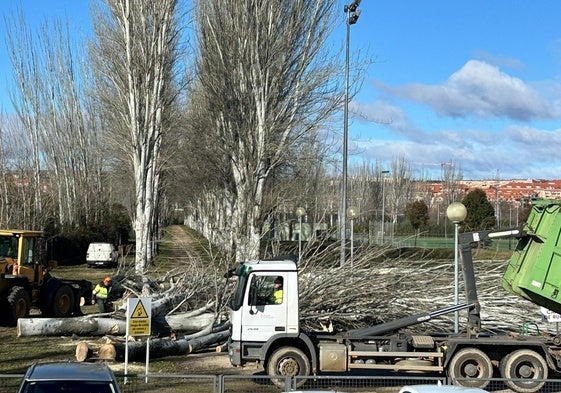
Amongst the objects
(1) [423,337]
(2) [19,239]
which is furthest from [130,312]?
(2) [19,239]

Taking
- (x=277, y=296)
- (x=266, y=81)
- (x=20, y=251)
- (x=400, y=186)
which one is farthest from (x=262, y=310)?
(x=400, y=186)

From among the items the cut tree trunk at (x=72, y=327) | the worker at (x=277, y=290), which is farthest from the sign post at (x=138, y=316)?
the cut tree trunk at (x=72, y=327)

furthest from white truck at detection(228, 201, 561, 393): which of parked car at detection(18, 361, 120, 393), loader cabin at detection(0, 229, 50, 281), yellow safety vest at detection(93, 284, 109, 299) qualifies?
loader cabin at detection(0, 229, 50, 281)

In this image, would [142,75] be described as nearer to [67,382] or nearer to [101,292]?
[101,292]

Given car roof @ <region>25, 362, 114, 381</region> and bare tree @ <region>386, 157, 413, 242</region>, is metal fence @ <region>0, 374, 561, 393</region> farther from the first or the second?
bare tree @ <region>386, 157, 413, 242</region>

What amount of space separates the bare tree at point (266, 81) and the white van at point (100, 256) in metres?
14.2

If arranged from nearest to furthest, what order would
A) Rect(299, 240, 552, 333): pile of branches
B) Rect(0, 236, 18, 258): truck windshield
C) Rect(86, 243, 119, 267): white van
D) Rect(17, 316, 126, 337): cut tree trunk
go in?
Rect(299, 240, 552, 333): pile of branches
Rect(17, 316, 126, 337): cut tree trunk
Rect(0, 236, 18, 258): truck windshield
Rect(86, 243, 119, 267): white van

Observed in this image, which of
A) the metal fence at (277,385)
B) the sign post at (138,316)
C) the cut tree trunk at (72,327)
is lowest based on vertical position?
the metal fence at (277,385)

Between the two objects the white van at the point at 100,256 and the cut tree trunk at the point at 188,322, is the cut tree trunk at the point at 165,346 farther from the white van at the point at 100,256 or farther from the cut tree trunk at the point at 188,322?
the white van at the point at 100,256

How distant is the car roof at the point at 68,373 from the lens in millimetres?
8008

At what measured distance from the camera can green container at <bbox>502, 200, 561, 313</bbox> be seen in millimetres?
14336

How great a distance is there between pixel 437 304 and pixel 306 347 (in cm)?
480

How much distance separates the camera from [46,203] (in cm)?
5303

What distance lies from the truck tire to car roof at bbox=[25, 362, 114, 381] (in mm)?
15838
